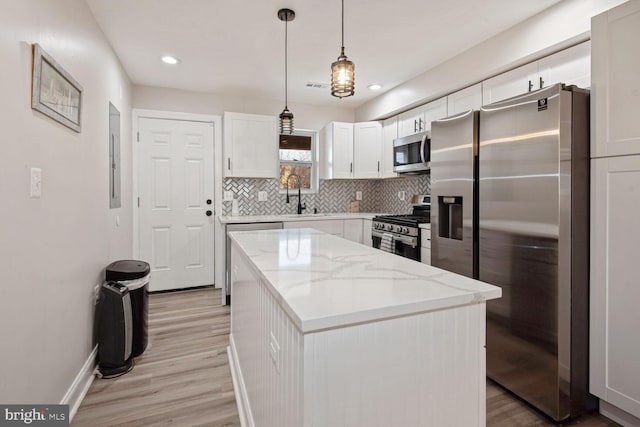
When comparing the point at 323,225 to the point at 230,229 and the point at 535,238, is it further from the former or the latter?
the point at 535,238

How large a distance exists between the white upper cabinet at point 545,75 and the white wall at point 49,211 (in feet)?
9.77

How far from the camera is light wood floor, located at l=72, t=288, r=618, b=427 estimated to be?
1789 millimetres

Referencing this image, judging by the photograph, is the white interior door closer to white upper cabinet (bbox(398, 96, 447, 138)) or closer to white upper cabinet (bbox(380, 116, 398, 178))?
white upper cabinet (bbox(380, 116, 398, 178))

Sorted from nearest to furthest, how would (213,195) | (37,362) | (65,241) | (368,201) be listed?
(37,362) → (65,241) → (213,195) → (368,201)

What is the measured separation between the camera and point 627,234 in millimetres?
1655

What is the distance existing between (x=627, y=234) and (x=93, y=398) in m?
3.06

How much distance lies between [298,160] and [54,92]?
319 centimetres

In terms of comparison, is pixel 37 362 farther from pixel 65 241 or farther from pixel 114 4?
pixel 114 4

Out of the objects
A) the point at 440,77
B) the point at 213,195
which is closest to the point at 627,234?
the point at 440,77

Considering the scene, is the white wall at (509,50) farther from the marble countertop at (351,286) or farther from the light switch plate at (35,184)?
the light switch plate at (35,184)

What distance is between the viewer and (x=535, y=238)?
1.86 metres

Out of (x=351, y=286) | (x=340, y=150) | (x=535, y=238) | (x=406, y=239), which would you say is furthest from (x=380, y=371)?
(x=340, y=150)

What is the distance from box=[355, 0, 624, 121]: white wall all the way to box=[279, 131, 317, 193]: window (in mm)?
1421

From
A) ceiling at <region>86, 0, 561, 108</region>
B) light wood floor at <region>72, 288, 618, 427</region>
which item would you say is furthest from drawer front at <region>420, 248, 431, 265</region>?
ceiling at <region>86, 0, 561, 108</region>
